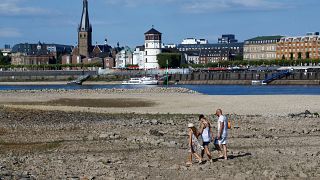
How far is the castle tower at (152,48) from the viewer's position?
584 feet

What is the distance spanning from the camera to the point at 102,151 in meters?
23.3

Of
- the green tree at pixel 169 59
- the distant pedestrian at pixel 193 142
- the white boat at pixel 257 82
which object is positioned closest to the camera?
the distant pedestrian at pixel 193 142

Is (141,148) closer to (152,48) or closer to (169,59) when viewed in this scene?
(169,59)

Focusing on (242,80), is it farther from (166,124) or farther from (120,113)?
(166,124)

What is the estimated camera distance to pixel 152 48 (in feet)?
588

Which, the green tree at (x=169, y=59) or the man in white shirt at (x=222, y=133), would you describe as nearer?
the man in white shirt at (x=222, y=133)

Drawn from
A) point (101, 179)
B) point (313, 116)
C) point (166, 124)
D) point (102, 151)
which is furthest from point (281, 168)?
point (313, 116)

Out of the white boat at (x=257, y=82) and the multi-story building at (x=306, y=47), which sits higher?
the multi-story building at (x=306, y=47)

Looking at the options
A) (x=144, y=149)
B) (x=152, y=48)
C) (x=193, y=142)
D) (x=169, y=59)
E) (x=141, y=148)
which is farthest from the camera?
(x=152, y=48)

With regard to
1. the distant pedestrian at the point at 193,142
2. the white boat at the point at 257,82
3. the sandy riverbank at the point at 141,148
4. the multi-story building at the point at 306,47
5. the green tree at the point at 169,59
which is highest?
the multi-story building at the point at 306,47

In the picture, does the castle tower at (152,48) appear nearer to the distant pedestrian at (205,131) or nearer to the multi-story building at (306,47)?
the multi-story building at (306,47)

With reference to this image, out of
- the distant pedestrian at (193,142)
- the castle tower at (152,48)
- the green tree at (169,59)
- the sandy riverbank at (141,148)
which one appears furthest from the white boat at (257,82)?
the distant pedestrian at (193,142)

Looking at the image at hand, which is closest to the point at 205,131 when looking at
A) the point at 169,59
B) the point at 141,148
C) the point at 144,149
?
the point at 144,149

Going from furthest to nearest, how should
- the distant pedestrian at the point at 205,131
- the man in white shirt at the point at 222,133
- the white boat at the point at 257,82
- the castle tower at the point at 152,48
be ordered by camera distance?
the castle tower at the point at 152,48 < the white boat at the point at 257,82 < the man in white shirt at the point at 222,133 < the distant pedestrian at the point at 205,131
